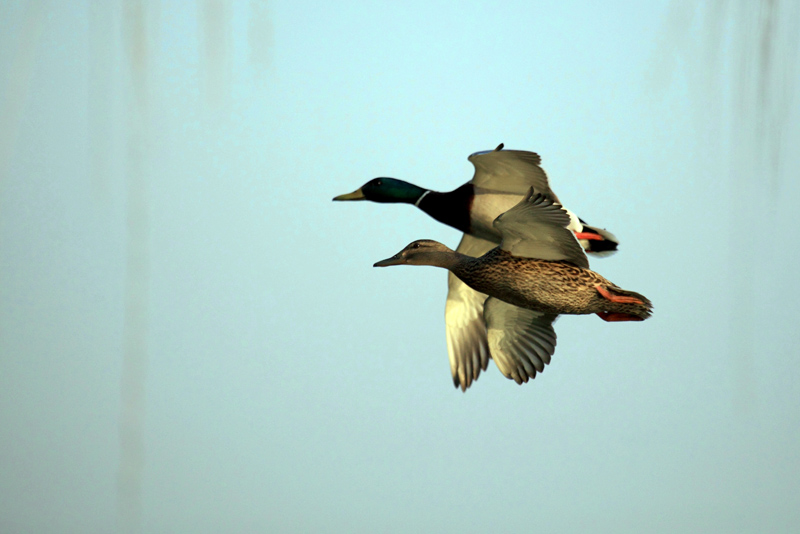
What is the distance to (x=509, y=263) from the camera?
8.77 m

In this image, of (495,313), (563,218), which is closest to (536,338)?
(495,313)

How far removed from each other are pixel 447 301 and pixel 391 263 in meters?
1.86

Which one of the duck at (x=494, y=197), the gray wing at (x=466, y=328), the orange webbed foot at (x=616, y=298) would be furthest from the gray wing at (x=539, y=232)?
the gray wing at (x=466, y=328)

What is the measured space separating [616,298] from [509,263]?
86 centimetres

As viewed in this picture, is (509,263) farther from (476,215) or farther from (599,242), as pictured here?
(599,242)

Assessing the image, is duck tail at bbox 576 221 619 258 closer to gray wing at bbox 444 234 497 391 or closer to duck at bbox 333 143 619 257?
duck at bbox 333 143 619 257

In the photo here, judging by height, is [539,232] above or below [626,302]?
above

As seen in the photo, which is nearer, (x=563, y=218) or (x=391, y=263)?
(x=563, y=218)

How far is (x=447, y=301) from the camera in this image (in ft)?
36.1

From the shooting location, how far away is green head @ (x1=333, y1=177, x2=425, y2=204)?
11227 millimetres

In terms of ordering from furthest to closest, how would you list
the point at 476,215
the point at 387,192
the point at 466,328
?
the point at 387,192 < the point at 466,328 < the point at 476,215

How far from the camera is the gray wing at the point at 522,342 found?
10.1 metres

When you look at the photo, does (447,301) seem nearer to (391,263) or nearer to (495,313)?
(495,313)

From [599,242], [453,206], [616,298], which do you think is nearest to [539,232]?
[616,298]
